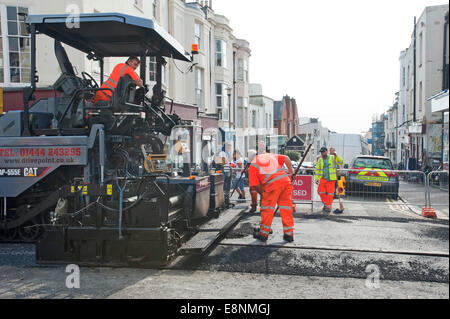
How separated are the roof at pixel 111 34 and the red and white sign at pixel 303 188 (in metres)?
5.45

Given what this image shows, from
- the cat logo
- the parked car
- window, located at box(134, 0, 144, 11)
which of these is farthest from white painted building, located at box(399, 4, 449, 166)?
the cat logo

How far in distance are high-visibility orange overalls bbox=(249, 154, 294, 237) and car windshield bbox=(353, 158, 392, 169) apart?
1017 cm

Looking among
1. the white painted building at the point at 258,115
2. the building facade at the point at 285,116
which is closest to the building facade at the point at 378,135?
the building facade at the point at 285,116

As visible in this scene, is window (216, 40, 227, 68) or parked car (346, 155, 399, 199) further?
window (216, 40, 227, 68)

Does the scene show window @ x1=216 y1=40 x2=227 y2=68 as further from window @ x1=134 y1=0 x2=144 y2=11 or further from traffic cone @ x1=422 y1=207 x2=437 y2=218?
traffic cone @ x1=422 y1=207 x2=437 y2=218

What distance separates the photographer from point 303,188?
39.1 feet

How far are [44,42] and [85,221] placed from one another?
27.8 feet

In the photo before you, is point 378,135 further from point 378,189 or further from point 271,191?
point 271,191

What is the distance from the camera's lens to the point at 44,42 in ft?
40.8

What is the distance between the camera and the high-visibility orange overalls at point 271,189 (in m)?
7.24

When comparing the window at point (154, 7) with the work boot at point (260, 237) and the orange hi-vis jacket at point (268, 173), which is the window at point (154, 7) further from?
the work boot at point (260, 237)

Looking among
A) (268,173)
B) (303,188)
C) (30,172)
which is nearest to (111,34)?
(30,172)

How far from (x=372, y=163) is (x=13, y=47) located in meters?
12.9

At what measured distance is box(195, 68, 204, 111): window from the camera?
936 inches
